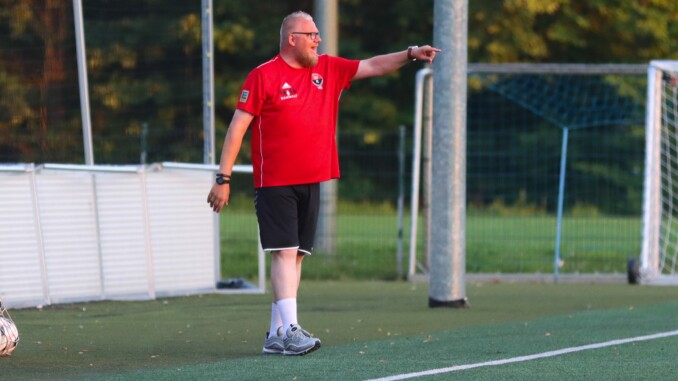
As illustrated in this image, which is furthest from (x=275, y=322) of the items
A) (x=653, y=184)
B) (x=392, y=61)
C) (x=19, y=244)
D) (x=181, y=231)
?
(x=653, y=184)

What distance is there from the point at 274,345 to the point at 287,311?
0.22 meters

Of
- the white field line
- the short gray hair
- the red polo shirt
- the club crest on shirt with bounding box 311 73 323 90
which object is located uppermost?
the short gray hair

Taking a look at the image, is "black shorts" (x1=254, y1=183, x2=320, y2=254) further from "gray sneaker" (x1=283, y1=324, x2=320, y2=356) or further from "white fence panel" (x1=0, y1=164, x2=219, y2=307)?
"white fence panel" (x1=0, y1=164, x2=219, y2=307)

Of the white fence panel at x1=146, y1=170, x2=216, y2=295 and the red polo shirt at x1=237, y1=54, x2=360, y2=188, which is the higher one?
the red polo shirt at x1=237, y1=54, x2=360, y2=188

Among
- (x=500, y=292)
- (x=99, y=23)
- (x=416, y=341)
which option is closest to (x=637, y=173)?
(x=500, y=292)

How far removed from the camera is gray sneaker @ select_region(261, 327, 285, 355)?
28.5 feet

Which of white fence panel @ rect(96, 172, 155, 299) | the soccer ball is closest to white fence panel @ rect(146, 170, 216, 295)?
white fence panel @ rect(96, 172, 155, 299)

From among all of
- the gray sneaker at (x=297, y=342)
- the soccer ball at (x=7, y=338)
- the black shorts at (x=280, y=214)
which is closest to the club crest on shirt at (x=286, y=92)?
the black shorts at (x=280, y=214)

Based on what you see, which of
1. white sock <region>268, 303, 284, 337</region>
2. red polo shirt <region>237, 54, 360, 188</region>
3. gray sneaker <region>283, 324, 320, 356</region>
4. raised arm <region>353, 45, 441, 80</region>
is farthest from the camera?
raised arm <region>353, 45, 441, 80</region>

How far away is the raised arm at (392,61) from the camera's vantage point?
8.94 m

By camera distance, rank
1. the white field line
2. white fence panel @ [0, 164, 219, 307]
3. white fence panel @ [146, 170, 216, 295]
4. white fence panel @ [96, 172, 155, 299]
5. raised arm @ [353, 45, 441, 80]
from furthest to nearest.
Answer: white fence panel @ [146, 170, 216, 295], white fence panel @ [96, 172, 155, 299], white fence panel @ [0, 164, 219, 307], raised arm @ [353, 45, 441, 80], the white field line

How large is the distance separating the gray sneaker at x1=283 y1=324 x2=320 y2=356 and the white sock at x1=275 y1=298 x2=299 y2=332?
0.12ft

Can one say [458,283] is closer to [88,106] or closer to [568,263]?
[88,106]

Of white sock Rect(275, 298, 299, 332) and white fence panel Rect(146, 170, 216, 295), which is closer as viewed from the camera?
white sock Rect(275, 298, 299, 332)
